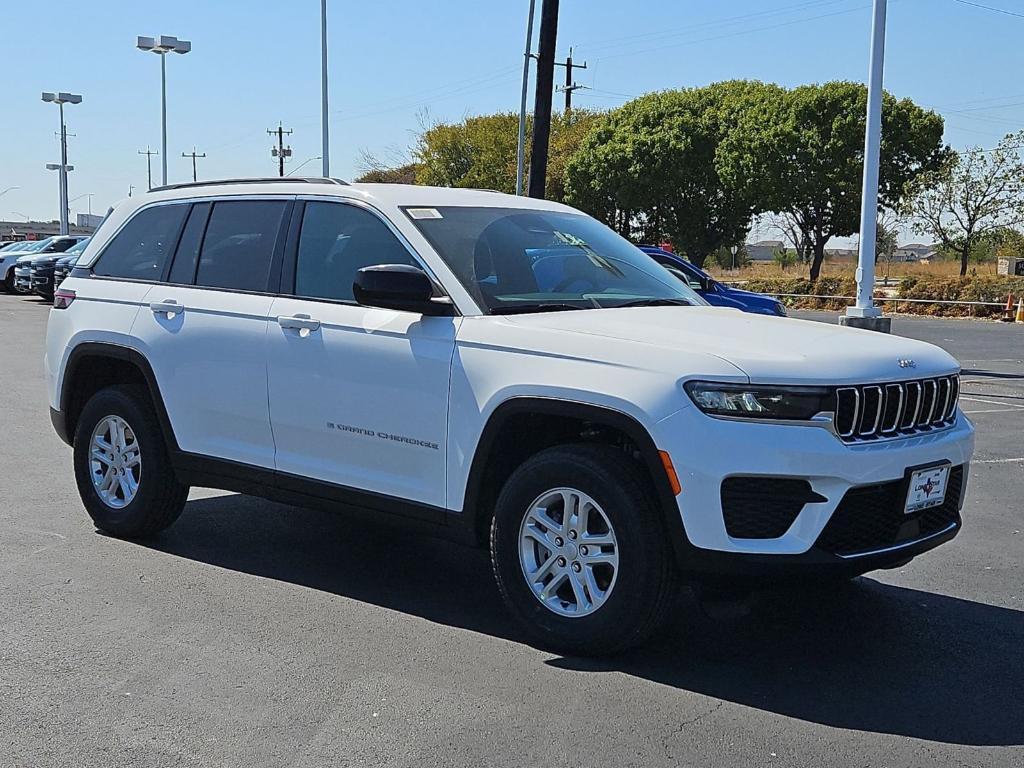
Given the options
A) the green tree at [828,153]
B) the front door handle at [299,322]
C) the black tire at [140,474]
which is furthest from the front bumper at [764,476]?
the green tree at [828,153]

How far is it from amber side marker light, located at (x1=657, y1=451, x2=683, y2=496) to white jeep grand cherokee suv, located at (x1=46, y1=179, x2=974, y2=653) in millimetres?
10

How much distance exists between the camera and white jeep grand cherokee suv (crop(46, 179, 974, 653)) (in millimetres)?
4312

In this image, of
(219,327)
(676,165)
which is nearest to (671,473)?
(219,327)

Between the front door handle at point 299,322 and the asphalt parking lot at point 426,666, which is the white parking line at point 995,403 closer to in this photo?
the asphalt parking lot at point 426,666

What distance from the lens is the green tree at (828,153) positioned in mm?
50469

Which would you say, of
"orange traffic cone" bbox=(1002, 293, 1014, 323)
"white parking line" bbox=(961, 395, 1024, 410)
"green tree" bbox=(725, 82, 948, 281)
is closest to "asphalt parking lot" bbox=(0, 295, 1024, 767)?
"white parking line" bbox=(961, 395, 1024, 410)

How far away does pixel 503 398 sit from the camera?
482 centimetres

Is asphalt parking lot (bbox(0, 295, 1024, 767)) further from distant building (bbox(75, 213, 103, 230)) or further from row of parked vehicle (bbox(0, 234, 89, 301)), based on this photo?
distant building (bbox(75, 213, 103, 230))

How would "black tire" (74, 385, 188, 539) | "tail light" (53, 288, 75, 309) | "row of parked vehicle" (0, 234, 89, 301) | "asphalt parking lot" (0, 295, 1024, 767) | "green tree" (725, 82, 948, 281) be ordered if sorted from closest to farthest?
"asphalt parking lot" (0, 295, 1024, 767)
"black tire" (74, 385, 188, 539)
"tail light" (53, 288, 75, 309)
"row of parked vehicle" (0, 234, 89, 301)
"green tree" (725, 82, 948, 281)

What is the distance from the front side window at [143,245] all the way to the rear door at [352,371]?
106cm

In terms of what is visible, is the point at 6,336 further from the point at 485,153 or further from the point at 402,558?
the point at 485,153

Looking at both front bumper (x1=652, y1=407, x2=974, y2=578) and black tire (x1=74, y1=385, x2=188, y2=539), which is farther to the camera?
black tire (x1=74, y1=385, x2=188, y2=539)

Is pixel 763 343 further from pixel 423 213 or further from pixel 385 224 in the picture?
pixel 385 224

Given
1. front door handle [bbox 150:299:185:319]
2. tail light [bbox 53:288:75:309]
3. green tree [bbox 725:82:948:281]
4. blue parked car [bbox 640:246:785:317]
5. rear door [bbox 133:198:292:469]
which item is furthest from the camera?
green tree [bbox 725:82:948:281]
